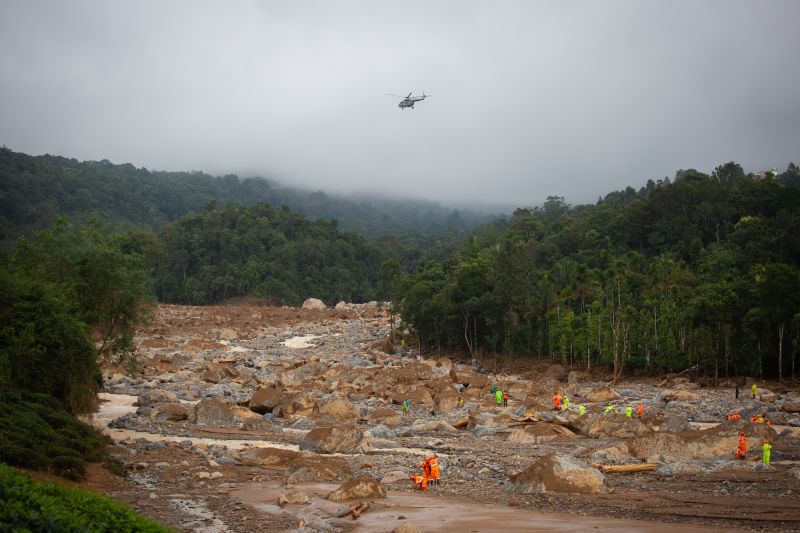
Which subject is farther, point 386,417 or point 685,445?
point 386,417

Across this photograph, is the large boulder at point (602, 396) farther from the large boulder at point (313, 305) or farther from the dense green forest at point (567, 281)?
the large boulder at point (313, 305)

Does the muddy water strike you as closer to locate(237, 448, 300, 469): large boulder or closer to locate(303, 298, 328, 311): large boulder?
locate(237, 448, 300, 469): large boulder

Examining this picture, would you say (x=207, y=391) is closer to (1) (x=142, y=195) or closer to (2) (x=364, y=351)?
(2) (x=364, y=351)

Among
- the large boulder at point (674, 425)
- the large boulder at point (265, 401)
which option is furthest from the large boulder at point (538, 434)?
the large boulder at point (265, 401)

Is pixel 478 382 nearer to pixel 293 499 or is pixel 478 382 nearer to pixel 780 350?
pixel 780 350

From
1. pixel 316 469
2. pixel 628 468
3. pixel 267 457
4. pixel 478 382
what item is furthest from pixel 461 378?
pixel 316 469
